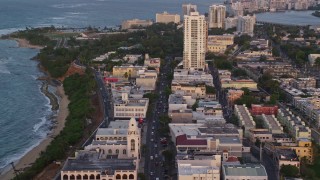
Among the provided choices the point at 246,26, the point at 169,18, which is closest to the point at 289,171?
the point at 246,26

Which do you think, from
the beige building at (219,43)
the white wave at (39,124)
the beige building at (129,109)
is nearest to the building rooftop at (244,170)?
the beige building at (129,109)

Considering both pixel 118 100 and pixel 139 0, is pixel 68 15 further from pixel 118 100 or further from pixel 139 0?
pixel 118 100

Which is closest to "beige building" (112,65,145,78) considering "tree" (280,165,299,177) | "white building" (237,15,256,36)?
"tree" (280,165,299,177)

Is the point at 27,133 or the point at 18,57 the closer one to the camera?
the point at 27,133

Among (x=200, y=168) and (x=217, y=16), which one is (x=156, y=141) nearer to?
(x=200, y=168)

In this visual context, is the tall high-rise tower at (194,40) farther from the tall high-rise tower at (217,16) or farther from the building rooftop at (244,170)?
the tall high-rise tower at (217,16)

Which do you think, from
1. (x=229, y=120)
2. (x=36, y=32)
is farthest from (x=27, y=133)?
(x=36, y=32)
